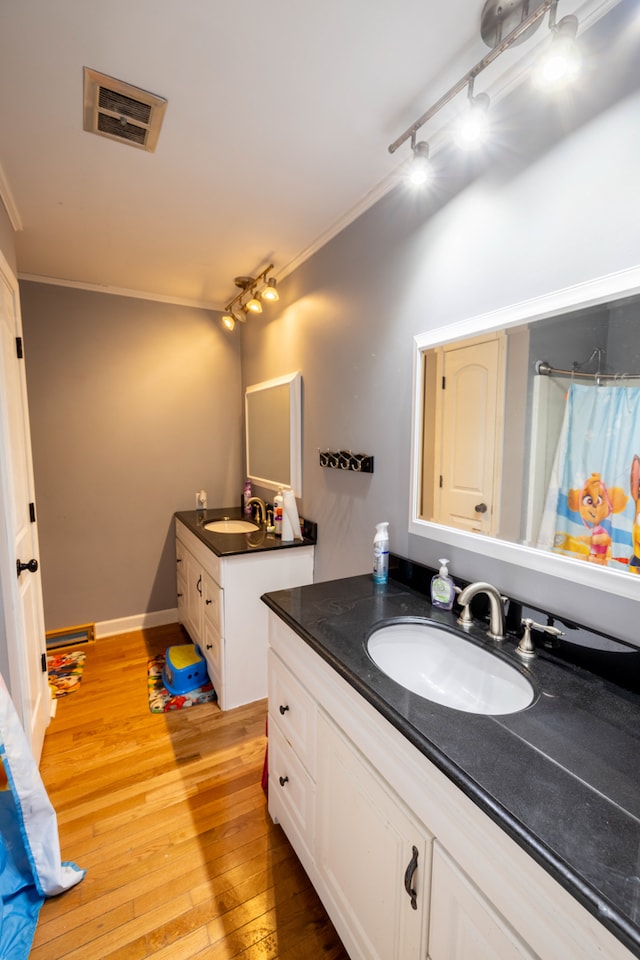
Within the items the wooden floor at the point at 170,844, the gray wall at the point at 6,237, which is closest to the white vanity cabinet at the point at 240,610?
the wooden floor at the point at 170,844

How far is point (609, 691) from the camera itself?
908mm

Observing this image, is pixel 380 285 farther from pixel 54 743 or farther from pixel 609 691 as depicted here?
pixel 54 743

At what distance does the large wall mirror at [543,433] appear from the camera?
3.05 feet

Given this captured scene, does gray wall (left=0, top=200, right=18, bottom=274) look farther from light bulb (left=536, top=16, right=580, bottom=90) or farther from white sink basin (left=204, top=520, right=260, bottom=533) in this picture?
light bulb (left=536, top=16, right=580, bottom=90)

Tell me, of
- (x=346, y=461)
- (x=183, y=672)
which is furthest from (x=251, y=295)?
(x=183, y=672)

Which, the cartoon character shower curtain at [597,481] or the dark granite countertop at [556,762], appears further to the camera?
the cartoon character shower curtain at [597,481]

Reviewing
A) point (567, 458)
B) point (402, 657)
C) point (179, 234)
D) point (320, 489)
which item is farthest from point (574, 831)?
point (179, 234)

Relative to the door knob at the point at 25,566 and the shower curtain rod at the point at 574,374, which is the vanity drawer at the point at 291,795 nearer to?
the door knob at the point at 25,566

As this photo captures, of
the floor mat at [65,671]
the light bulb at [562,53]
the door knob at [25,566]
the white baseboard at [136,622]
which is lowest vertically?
the floor mat at [65,671]

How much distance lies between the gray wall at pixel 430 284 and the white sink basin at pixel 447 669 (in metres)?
0.22

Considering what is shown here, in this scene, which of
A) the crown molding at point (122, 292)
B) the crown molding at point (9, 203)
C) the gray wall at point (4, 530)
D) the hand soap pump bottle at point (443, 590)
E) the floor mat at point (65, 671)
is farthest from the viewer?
the crown molding at point (122, 292)

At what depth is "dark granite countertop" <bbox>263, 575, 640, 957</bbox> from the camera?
53 centimetres

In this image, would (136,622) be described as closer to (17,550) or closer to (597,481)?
(17,550)

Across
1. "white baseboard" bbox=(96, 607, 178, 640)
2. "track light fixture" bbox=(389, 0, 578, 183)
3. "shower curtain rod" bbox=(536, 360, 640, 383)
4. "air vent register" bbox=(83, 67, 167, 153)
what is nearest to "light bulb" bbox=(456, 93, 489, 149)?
"track light fixture" bbox=(389, 0, 578, 183)
